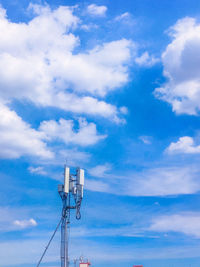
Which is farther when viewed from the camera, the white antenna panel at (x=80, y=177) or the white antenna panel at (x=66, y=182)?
the white antenna panel at (x=80, y=177)

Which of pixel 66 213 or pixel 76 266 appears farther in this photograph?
pixel 76 266

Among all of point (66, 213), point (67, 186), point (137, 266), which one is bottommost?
point (137, 266)

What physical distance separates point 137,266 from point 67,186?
28.3 metres

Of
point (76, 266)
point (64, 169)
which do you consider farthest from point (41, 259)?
point (64, 169)

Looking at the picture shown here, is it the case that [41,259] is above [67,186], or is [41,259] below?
below

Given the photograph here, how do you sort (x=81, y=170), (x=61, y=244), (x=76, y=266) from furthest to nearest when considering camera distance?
(x=76, y=266) < (x=81, y=170) < (x=61, y=244)

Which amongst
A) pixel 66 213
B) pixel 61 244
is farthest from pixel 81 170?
pixel 61 244

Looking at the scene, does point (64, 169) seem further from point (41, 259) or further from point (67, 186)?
point (41, 259)

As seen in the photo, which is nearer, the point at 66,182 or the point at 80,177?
the point at 66,182

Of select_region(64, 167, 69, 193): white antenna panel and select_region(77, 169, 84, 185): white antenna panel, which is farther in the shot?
select_region(77, 169, 84, 185): white antenna panel

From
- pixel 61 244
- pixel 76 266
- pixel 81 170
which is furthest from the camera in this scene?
pixel 76 266

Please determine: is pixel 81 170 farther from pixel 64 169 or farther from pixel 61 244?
pixel 61 244

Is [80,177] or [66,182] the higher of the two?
[80,177]

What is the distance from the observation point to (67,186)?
73250 mm
